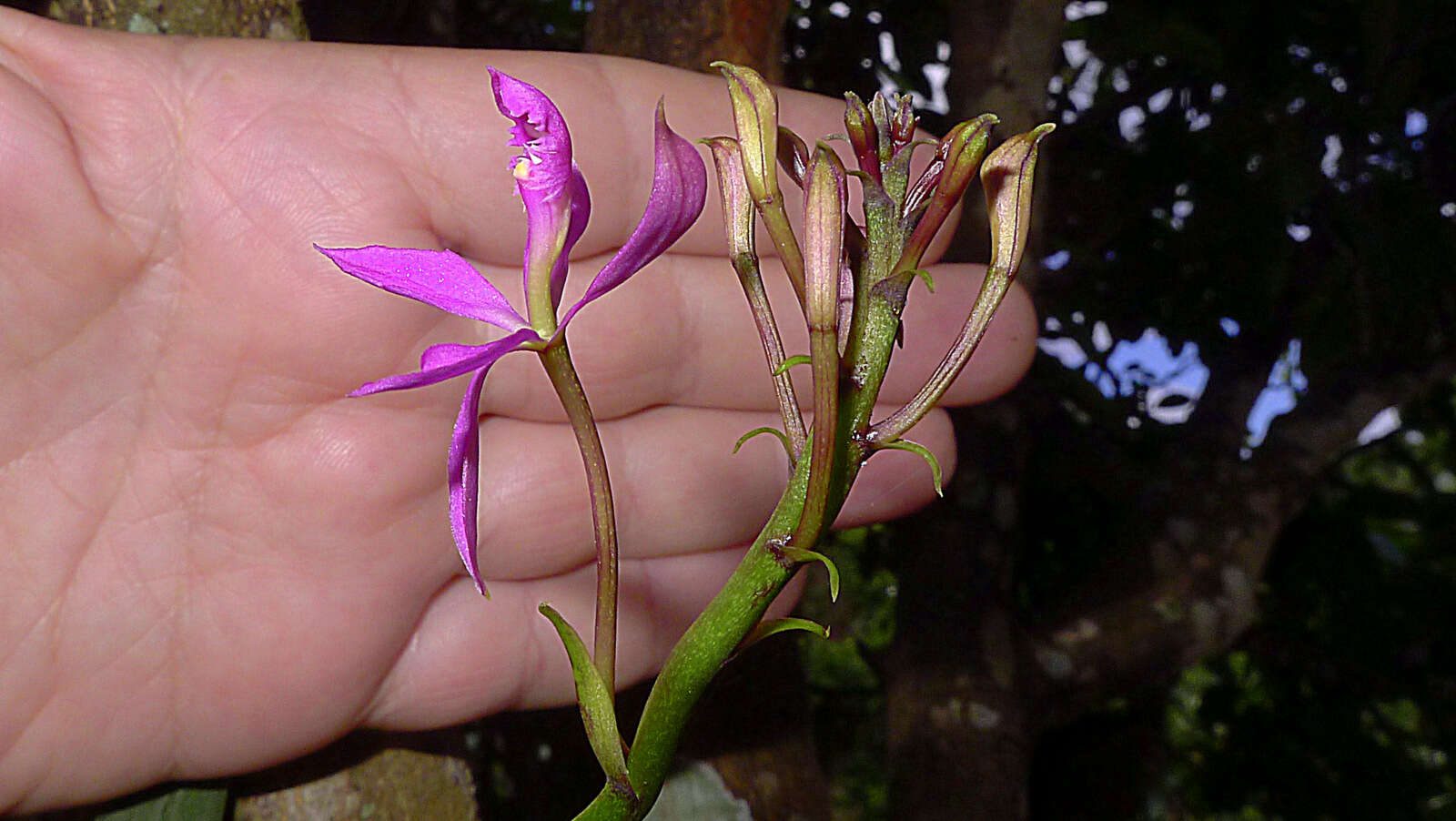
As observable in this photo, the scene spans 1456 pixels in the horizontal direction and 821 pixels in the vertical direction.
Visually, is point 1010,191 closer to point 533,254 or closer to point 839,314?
point 839,314

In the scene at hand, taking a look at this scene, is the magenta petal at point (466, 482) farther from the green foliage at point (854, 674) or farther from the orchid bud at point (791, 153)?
the green foliage at point (854, 674)

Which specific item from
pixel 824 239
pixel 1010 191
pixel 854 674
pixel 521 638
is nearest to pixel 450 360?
pixel 824 239

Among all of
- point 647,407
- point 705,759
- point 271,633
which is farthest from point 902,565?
point 271,633

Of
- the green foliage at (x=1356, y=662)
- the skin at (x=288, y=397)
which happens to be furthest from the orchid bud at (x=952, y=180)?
the green foliage at (x=1356, y=662)

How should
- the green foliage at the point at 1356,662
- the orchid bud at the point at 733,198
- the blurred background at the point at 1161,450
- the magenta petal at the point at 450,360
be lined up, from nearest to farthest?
1. the magenta petal at the point at 450,360
2. the orchid bud at the point at 733,198
3. the blurred background at the point at 1161,450
4. the green foliage at the point at 1356,662

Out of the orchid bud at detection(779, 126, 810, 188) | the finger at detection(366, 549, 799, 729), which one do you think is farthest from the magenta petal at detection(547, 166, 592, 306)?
the finger at detection(366, 549, 799, 729)

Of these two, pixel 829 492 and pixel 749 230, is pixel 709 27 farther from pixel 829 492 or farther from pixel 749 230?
pixel 829 492
